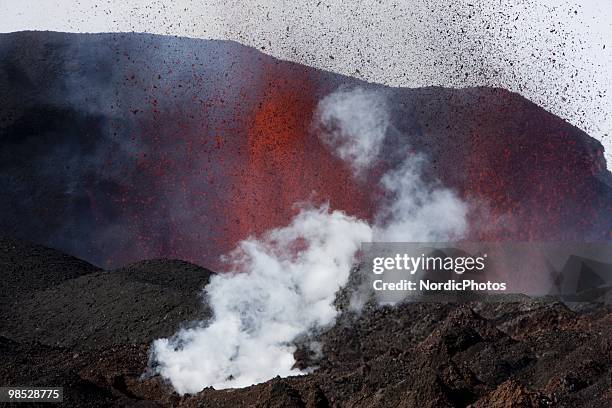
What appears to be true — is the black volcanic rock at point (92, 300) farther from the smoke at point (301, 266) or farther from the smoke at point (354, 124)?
the smoke at point (354, 124)

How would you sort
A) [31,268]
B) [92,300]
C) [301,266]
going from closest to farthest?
1. [301,266]
2. [92,300]
3. [31,268]

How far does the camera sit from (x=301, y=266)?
1933 cm

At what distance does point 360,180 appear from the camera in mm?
25422

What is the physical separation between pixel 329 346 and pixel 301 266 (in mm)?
2488

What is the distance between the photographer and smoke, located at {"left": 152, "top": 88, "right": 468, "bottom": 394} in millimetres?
16578

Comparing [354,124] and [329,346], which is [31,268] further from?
[329,346]

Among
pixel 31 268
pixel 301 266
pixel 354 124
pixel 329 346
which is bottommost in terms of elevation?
pixel 329 346

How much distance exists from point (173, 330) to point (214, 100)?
9569mm

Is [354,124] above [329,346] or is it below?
above

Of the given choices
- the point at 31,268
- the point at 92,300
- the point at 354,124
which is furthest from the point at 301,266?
the point at 354,124

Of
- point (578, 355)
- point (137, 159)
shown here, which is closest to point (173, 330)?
point (578, 355)

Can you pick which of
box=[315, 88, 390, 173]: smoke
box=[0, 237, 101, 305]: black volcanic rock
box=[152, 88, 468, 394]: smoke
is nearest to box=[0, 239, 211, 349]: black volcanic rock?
box=[0, 237, 101, 305]: black volcanic rock

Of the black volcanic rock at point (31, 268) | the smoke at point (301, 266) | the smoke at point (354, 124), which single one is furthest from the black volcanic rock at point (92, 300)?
the smoke at point (354, 124)

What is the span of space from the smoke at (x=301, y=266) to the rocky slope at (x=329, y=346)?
0.48 meters
